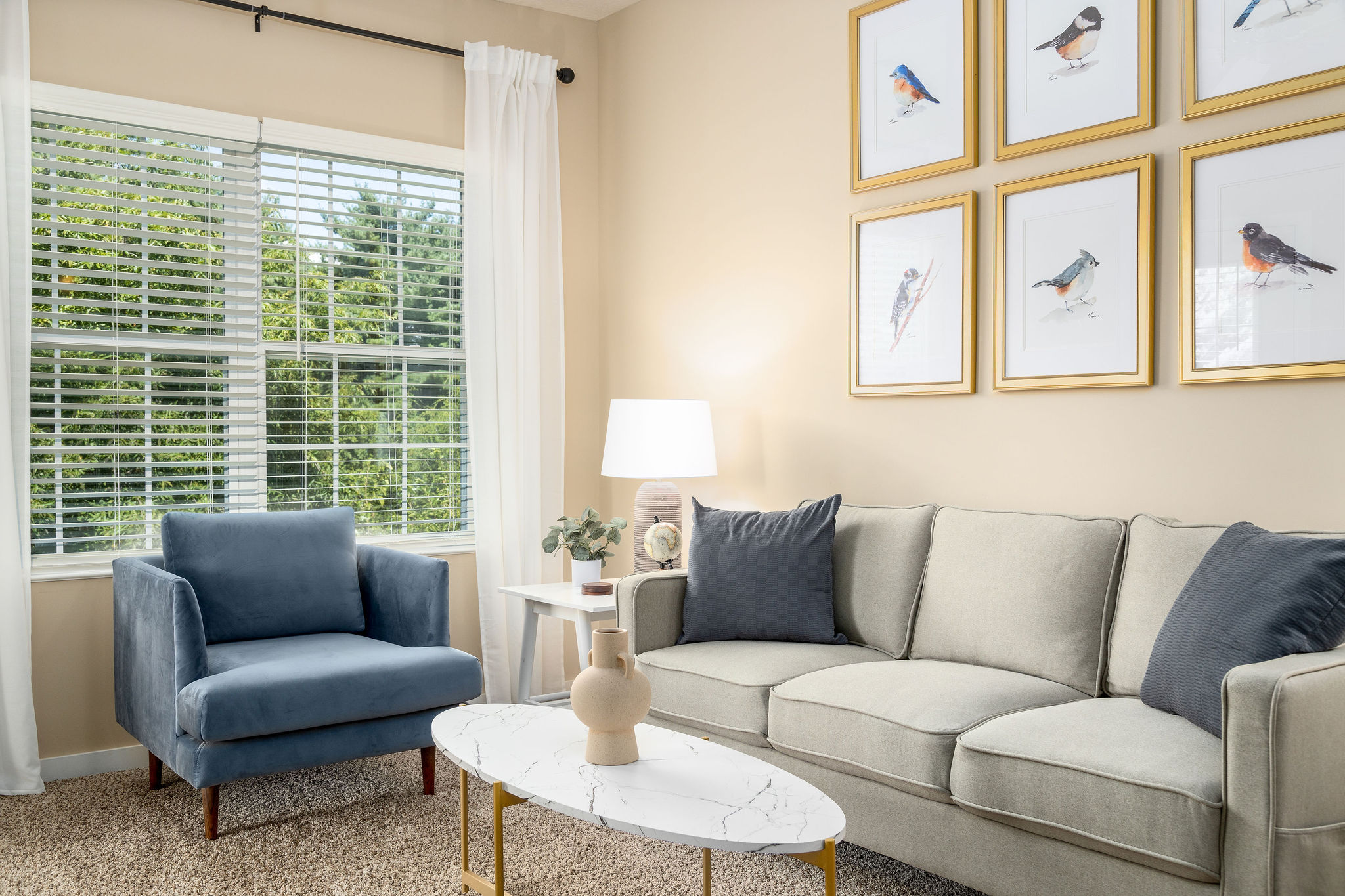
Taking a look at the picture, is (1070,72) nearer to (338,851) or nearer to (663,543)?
(663,543)

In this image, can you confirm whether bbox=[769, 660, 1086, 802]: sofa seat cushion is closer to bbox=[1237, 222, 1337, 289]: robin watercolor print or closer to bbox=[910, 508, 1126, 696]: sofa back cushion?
bbox=[910, 508, 1126, 696]: sofa back cushion

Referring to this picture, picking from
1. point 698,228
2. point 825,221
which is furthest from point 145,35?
point 825,221

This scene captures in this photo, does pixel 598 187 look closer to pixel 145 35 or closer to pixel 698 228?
pixel 698 228

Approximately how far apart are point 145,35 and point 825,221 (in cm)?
238

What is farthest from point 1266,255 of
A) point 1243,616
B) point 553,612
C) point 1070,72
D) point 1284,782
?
point 553,612

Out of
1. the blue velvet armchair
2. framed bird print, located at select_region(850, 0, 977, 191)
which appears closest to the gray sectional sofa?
the blue velvet armchair

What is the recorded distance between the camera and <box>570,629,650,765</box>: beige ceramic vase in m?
2.00

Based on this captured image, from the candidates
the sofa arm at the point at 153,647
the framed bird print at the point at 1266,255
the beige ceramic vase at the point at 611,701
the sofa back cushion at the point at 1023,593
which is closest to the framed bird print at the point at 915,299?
the sofa back cushion at the point at 1023,593

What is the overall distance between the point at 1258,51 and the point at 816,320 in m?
1.54

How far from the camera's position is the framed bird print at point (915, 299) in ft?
10.4

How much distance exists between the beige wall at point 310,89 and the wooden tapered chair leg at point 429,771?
1064mm

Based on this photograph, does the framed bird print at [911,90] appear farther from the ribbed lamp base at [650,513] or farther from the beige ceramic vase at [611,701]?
the beige ceramic vase at [611,701]

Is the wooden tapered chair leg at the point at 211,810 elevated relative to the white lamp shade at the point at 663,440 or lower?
lower

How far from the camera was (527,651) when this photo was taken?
3779 mm
